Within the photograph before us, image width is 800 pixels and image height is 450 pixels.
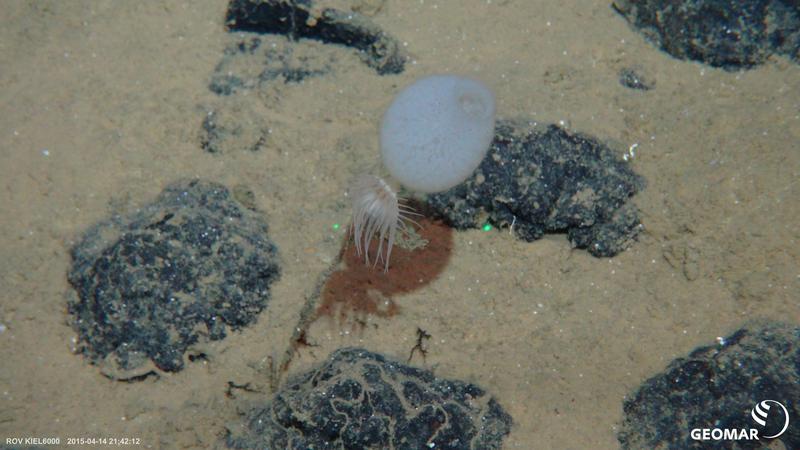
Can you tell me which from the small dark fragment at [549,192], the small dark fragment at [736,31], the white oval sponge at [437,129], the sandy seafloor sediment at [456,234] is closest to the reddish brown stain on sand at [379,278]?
the sandy seafloor sediment at [456,234]

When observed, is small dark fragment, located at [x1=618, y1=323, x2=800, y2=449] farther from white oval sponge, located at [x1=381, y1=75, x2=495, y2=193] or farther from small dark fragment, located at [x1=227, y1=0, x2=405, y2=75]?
small dark fragment, located at [x1=227, y1=0, x2=405, y2=75]

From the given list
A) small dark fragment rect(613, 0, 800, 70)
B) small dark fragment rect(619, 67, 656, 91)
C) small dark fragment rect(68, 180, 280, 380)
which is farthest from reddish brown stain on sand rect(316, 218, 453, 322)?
small dark fragment rect(613, 0, 800, 70)

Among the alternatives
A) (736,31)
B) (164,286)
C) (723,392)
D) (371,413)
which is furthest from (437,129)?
(736,31)

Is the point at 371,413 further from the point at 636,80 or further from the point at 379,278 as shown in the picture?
the point at 636,80

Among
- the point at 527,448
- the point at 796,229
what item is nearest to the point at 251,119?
the point at 527,448

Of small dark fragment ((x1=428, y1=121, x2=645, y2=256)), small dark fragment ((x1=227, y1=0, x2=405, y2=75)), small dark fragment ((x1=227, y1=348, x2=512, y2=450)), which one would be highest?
small dark fragment ((x1=227, y1=0, x2=405, y2=75))

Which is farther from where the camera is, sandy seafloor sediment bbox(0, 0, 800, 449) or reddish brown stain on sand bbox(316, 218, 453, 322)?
reddish brown stain on sand bbox(316, 218, 453, 322)
